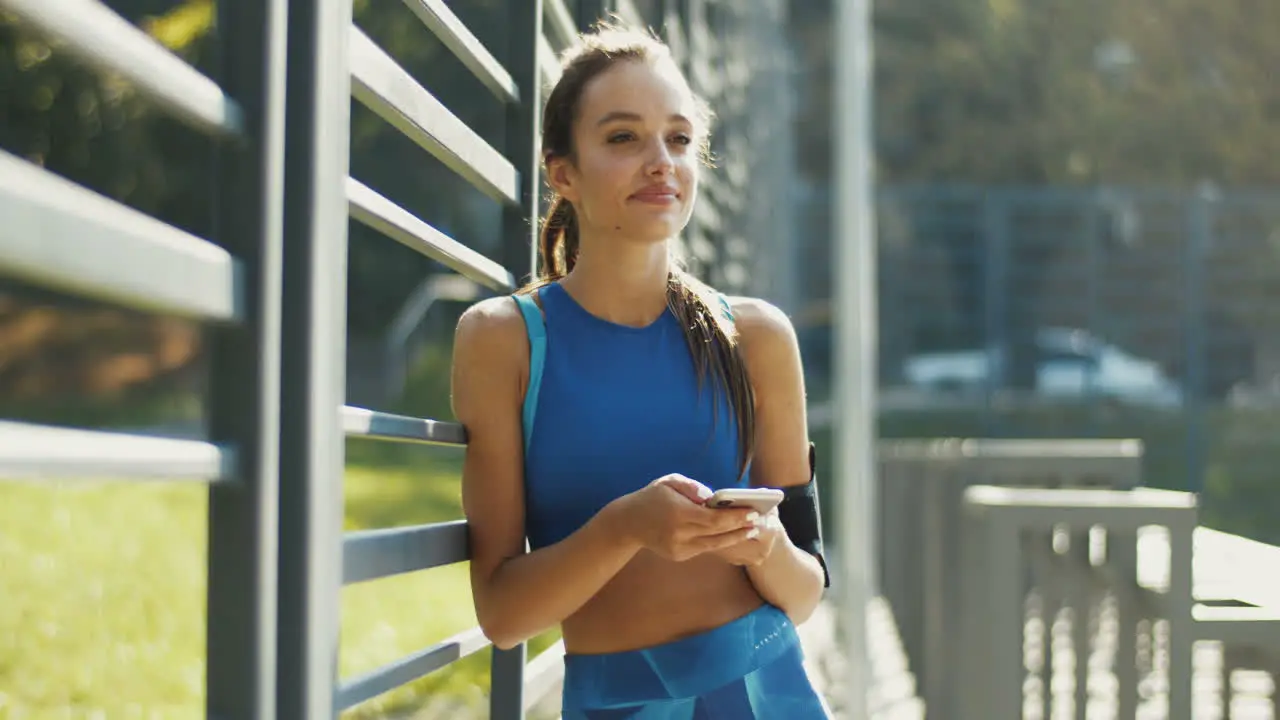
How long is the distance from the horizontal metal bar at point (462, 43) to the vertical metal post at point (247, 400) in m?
0.57

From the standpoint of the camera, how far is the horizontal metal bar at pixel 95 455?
3.13 feet

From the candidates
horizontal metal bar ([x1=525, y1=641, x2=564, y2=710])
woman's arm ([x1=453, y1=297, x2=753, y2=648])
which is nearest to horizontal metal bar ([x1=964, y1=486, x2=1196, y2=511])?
horizontal metal bar ([x1=525, y1=641, x2=564, y2=710])

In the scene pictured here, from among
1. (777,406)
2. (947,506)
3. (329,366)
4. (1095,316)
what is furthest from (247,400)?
(1095,316)

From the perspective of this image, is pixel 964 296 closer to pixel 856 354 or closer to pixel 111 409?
pixel 111 409

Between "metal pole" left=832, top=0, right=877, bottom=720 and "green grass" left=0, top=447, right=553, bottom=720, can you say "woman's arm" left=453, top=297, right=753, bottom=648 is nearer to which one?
"green grass" left=0, top=447, right=553, bottom=720

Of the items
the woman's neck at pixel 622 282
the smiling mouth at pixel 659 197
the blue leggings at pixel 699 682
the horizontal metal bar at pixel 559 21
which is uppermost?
the horizontal metal bar at pixel 559 21

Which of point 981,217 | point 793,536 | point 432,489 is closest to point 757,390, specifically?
point 793,536

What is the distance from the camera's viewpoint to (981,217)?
56.4 ft

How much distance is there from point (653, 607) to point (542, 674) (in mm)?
857

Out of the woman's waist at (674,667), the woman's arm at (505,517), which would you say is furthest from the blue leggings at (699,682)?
the woman's arm at (505,517)

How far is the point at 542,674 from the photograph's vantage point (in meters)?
2.89

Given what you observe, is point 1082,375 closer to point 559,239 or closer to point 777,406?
point 559,239

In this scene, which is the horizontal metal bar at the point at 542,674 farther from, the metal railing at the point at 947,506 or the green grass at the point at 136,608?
the green grass at the point at 136,608

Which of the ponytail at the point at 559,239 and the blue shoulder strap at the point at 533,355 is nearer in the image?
the blue shoulder strap at the point at 533,355
